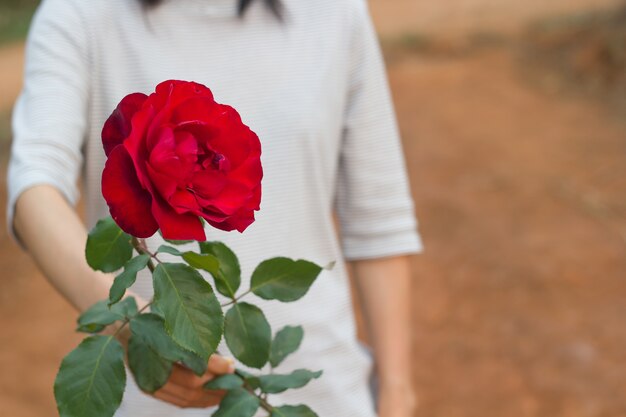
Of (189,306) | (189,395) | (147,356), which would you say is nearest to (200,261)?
(189,306)

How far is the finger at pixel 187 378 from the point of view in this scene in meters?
0.78

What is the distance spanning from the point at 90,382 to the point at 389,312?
77 cm

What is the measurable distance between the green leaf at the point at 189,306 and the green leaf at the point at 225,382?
0.17 meters

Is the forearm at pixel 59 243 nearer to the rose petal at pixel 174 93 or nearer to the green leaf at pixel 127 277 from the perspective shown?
the green leaf at pixel 127 277

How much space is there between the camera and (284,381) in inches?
30.8

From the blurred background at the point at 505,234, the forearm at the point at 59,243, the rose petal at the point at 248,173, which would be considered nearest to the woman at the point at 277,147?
the forearm at the point at 59,243

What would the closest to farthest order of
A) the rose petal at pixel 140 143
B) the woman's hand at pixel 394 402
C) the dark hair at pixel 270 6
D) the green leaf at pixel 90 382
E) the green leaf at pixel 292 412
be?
1. the rose petal at pixel 140 143
2. the green leaf at pixel 90 382
3. the green leaf at pixel 292 412
4. the dark hair at pixel 270 6
5. the woman's hand at pixel 394 402

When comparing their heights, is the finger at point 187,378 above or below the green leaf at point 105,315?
below

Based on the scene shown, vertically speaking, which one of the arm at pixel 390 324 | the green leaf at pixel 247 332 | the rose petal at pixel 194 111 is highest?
the rose petal at pixel 194 111

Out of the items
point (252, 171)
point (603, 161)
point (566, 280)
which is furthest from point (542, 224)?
point (252, 171)

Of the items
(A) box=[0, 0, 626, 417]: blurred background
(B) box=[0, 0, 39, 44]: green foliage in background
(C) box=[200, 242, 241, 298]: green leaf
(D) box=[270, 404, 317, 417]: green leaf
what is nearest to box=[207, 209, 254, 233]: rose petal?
(C) box=[200, 242, 241, 298]: green leaf

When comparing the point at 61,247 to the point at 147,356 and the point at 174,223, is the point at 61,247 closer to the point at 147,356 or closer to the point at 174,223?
the point at 147,356

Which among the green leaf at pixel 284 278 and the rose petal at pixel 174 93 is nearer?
the rose petal at pixel 174 93

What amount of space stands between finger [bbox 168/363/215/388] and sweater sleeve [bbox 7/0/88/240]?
0.30 m
